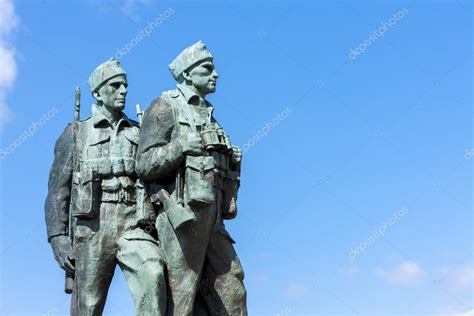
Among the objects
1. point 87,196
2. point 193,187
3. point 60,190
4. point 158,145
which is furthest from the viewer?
point 60,190

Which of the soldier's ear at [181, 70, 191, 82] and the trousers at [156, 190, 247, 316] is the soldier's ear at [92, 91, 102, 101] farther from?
the trousers at [156, 190, 247, 316]

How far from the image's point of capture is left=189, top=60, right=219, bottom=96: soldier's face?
1393 centimetres

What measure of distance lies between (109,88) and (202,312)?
3223 mm

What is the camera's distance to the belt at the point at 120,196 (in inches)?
546

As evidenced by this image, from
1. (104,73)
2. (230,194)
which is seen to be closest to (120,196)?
(230,194)

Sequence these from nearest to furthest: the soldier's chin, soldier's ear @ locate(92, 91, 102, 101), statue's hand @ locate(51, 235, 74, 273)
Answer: the soldier's chin
statue's hand @ locate(51, 235, 74, 273)
soldier's ear @ locate(92, 91, 102, 101)

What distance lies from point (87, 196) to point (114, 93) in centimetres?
147

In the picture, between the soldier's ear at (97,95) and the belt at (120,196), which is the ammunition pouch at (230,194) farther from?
the soldier's ear at (97,95)

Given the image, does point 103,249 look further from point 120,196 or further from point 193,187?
point 193,187

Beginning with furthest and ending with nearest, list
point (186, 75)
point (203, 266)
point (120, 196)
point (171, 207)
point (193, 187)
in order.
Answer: point (186, 75), point (120, 196), point (203, 266), point (171, 207), point (193, 187)

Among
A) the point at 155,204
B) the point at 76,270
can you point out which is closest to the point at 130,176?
the point at 155,204

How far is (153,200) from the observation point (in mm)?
13664

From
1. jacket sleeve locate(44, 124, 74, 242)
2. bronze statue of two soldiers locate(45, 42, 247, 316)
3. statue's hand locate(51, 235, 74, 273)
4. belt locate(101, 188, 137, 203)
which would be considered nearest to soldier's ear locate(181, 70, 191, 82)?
bronze statue of two soldiers locate(45, 42, 247, 316)

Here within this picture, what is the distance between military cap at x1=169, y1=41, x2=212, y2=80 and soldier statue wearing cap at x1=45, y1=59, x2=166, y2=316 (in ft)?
2.48
